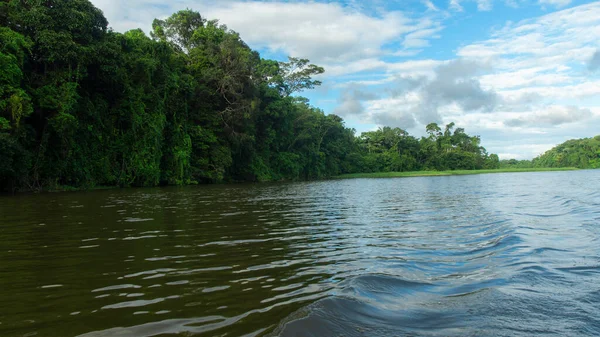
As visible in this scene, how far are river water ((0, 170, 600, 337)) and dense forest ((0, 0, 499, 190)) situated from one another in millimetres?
15987

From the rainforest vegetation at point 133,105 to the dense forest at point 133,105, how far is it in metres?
0.08

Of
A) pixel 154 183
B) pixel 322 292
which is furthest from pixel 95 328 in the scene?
pixel 154 183

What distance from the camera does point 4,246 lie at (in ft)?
21.8

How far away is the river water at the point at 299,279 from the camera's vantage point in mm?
3262

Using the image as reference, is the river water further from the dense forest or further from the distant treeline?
the distant treeline

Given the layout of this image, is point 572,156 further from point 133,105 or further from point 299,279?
point 299,279

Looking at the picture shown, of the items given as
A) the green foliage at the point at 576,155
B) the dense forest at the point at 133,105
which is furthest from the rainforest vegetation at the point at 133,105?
the green foliage at the point at 576,155

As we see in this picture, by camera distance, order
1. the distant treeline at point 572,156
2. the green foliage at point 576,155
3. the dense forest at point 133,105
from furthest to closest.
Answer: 1. the distant treeline at point 572,156
2. the green foliage at point 576,155
3. the dense forest at point 133,105

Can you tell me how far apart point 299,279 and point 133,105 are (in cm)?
2940

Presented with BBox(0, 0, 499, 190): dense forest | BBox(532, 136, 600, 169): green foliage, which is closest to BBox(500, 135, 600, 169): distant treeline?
BBox(532, 136, 600, 169): green foliage

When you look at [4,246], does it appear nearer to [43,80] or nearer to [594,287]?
[594,287]

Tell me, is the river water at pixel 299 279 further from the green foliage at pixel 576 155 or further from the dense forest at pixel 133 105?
the green foliage at pixel 576 155

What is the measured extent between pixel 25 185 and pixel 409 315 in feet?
86.3

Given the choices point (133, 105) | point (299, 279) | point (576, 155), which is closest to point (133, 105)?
point (133, 105)
